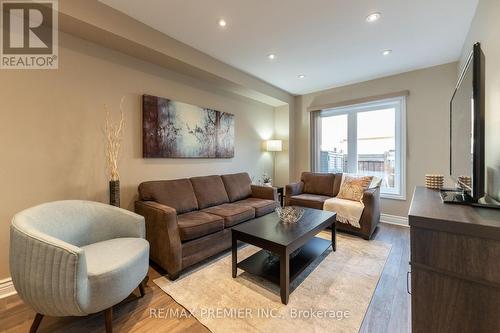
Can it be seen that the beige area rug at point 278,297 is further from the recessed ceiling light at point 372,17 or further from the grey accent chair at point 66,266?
the recessed ceiling light at point 372,17

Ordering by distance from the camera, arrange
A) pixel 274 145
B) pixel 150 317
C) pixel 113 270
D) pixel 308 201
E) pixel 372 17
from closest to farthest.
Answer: pixel 113 270 < pixel 150 317 < pixel 372 17 < pixel 308 201 < pixel 274 145

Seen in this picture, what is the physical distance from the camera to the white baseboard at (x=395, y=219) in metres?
3.62

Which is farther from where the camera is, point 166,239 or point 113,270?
point 166,239

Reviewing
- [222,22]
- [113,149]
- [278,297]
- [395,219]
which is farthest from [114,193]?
[395,219]

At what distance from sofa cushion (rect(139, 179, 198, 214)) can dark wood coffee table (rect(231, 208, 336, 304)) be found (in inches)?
35.7

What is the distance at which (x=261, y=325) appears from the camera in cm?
149

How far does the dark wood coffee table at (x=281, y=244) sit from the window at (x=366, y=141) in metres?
2.10

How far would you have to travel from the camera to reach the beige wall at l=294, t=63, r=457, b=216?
3.26m

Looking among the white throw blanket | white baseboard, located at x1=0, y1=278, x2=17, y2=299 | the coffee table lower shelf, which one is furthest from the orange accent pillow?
white baseboard, located at x1=0, y1=278, x2=17, y2=299

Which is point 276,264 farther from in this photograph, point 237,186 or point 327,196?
point 327,196

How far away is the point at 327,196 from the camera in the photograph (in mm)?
3783

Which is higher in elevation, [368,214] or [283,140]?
[283,140]

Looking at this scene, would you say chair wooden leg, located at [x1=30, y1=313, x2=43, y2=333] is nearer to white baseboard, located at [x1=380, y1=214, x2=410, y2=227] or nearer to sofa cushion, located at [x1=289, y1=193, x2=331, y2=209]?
sofa cushion, located at [x1=289, y1=193, x2=331, y2=209]

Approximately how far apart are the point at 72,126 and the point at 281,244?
237 centimetres
